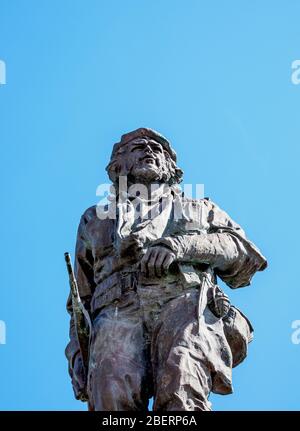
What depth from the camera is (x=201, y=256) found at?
15.6 m

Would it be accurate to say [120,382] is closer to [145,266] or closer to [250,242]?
[145,266]

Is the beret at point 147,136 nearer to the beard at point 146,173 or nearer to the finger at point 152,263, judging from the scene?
the beard at point 146,173

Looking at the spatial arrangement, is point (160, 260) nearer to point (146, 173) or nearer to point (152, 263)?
point (152, 263)

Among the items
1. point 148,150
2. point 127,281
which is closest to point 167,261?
point 127,281

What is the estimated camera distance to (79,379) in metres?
15.6

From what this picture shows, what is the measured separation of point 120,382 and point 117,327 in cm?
68

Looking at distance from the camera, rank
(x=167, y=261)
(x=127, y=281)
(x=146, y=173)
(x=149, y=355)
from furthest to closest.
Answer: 1. (x=146, y=173)
2. (x=127, y=281)
3. (x=167, y=261)
4. (x=149, y=355)

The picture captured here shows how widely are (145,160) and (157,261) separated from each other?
1858mm

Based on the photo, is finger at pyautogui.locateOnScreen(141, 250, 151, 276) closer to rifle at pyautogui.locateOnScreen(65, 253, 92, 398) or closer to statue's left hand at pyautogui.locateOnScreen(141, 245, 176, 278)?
statue's left hand at pyautogui.locateOnScreen(141, 245, 176, 278)

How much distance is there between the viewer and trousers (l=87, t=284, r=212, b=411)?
1447 cm

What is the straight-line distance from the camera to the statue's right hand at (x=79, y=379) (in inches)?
610

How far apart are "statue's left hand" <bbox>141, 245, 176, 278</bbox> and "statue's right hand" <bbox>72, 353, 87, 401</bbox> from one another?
116 cm
